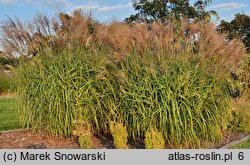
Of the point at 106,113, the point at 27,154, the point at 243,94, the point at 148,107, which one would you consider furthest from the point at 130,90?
the point at 243,94

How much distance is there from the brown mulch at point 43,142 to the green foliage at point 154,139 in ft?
2.07

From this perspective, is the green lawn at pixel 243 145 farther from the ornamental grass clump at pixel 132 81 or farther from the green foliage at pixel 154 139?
the green foliage at pixel 154 139

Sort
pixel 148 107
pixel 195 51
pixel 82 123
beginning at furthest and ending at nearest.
→ 1. pixel 195 51
2. pixel 82 123
3. pixel 148 107

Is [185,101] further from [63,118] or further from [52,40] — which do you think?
[52,40]

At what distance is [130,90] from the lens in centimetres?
575

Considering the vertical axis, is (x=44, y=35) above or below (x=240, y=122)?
above

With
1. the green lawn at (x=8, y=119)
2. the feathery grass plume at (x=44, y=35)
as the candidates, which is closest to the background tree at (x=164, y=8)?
the green lawn at (x=8, y=119)

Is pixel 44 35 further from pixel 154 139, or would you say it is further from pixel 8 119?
pixel 8 119

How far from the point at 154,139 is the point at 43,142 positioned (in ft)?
6.76

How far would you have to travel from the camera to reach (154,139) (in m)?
5.49

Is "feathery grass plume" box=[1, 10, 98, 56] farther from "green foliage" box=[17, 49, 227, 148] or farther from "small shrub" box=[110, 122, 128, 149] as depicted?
"small shrub" box=[110, 122, 128, 149]

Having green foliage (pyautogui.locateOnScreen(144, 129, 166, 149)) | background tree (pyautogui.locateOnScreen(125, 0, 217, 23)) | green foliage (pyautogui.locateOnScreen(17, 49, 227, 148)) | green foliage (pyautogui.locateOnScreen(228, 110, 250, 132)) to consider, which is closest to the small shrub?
green foliage (pyautogui.locateOnScreen(17, 49, 227, 148))

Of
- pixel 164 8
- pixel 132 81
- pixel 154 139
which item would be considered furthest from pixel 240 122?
pixel 164 8

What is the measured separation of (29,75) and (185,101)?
2843 mm
